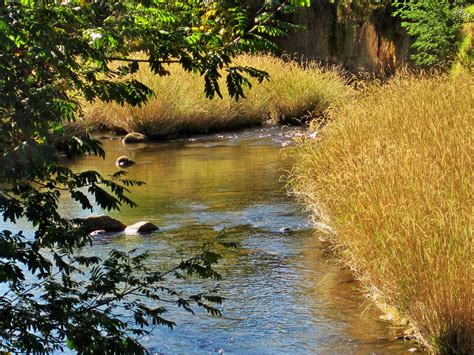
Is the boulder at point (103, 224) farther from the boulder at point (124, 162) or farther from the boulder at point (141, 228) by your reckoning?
the boulder at point (124, 162)

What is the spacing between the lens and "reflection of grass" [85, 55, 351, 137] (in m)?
17.0

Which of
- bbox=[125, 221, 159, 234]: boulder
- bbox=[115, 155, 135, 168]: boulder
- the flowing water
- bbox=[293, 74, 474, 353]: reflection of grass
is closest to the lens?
bbox=[293, 74, 474, 353]: reflection of grass

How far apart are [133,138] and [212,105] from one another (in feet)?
6.23

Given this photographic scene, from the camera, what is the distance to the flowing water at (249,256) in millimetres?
5840

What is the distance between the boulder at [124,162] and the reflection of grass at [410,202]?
17.4 feet

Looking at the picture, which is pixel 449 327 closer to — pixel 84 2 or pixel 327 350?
pixel 327 350

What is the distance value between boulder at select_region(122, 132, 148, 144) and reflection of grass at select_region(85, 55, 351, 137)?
35 cm

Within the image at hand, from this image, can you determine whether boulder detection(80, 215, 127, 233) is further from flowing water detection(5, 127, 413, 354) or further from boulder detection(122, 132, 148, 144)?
boulder detection(122, 132, 148, 144)

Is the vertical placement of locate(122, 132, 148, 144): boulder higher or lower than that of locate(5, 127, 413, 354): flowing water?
higher

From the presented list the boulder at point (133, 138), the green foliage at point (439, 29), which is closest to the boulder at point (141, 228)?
the green foliage at point (439, 29)

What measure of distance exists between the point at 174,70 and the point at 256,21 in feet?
48.7

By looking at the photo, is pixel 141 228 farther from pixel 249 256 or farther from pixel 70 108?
pixel 70 108

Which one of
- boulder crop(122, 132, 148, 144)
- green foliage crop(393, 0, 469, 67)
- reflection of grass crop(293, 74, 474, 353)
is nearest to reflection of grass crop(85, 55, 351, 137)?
boulder crop(122, 132, 148, 144)

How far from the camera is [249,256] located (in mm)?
8031
